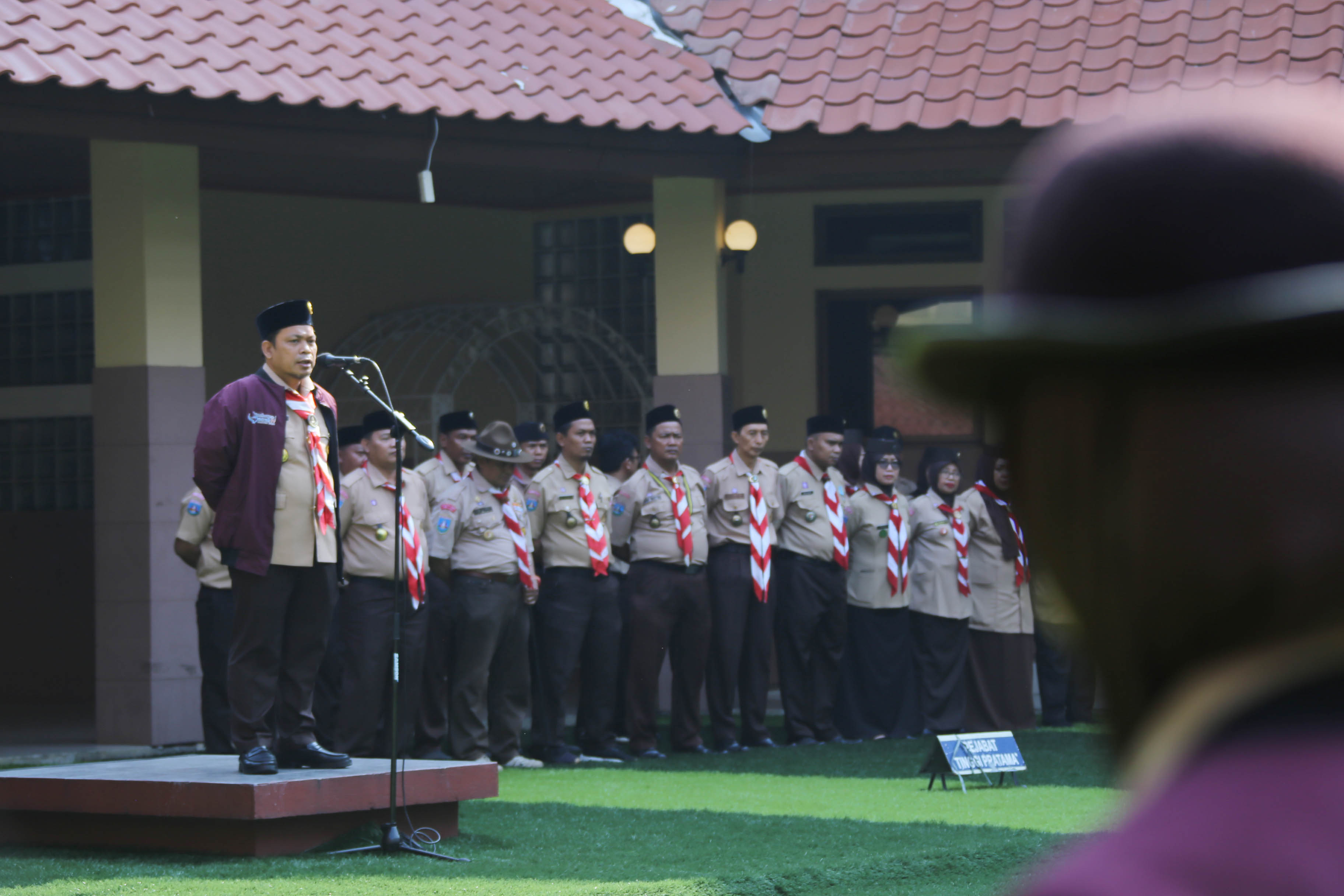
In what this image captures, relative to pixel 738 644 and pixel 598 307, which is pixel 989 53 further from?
pixel 738 644

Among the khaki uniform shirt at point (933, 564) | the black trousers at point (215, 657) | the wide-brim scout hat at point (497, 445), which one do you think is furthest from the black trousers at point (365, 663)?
the khaki uniform shirt at point (933, 564)

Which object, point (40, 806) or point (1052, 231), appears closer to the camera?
point (1052, 231)

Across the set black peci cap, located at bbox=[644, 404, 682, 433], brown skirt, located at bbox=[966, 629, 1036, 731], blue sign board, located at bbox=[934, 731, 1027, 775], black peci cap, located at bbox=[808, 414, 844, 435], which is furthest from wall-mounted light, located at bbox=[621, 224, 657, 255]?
blue sign board, located at bbox=[934, 731, 1027, 775]

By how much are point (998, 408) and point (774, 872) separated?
17.2 feet

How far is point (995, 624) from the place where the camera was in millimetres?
11234

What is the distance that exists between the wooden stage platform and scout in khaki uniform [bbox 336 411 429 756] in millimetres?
1946

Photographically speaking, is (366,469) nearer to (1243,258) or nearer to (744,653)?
(744,653)

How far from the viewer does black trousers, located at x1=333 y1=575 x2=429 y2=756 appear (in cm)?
906

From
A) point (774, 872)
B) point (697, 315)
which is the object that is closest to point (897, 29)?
point (697, 315)

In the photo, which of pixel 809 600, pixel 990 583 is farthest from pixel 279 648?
pixel 990 583

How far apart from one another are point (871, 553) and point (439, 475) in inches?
114

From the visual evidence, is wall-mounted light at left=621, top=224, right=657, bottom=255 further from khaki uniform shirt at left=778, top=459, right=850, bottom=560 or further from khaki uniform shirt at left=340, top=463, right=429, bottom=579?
khaki uniform shirt at left=340, top=463, right=429, bottom=579

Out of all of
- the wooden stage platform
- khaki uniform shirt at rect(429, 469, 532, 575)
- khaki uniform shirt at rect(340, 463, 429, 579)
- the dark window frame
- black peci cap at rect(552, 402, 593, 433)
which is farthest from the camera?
the dark window frame

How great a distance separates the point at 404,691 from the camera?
Result: 9328 mm
